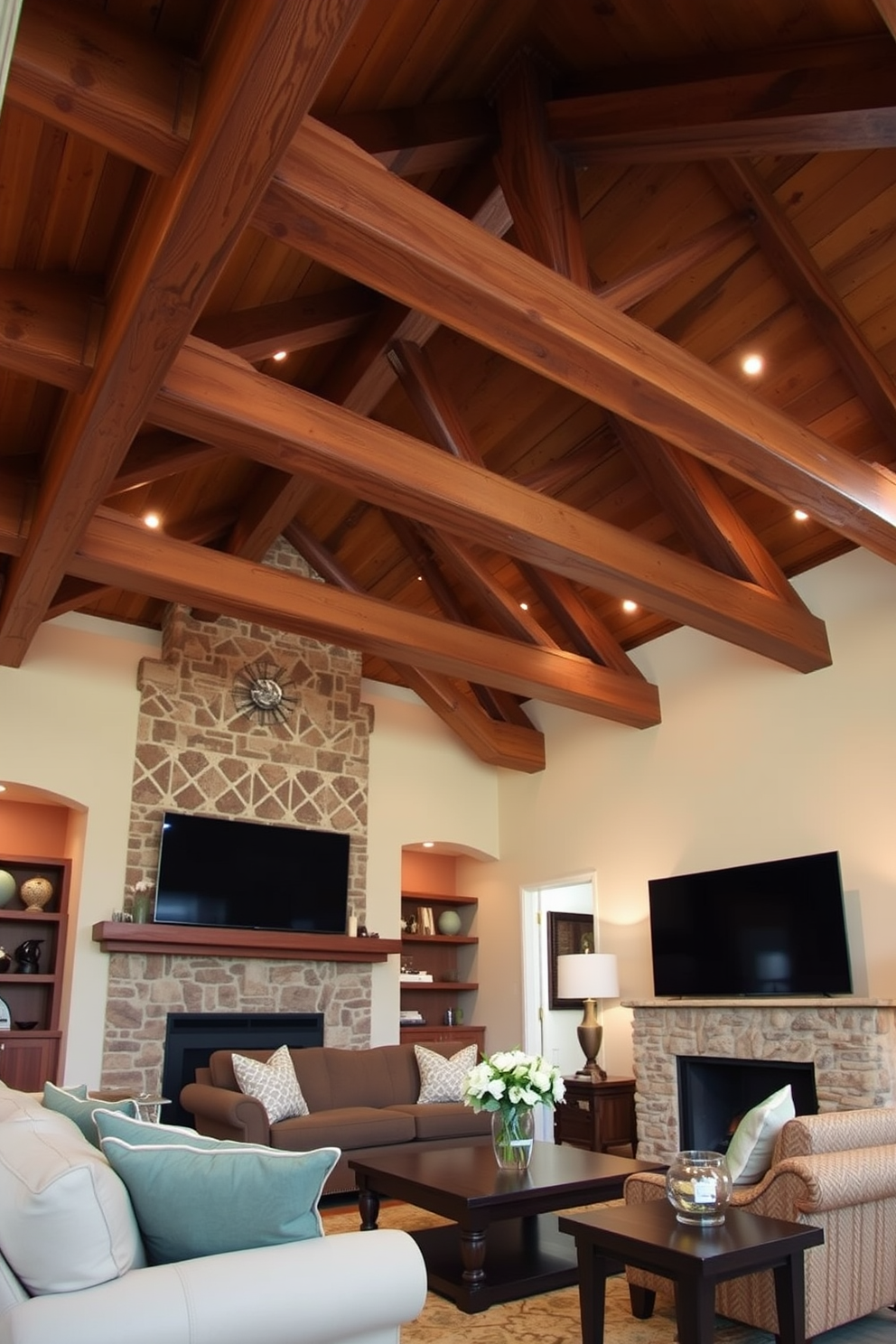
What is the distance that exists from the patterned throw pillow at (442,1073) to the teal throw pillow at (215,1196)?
435 cm

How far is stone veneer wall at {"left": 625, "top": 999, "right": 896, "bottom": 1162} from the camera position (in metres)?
5.22

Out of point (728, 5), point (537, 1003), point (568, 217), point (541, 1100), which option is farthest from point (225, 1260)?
point (537, 1003)

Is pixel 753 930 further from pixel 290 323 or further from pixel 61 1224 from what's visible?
pixel 61 1224

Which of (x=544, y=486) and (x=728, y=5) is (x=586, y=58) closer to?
(x=728, y=5)

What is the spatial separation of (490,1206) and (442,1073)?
2658 mm

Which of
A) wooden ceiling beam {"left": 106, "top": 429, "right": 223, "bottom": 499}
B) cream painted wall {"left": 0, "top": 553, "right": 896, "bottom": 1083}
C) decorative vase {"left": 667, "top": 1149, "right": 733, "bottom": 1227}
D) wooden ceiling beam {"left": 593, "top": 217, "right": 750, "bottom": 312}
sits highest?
wooden ceiling beam {"left": 593, "top": 217, "right": 750, "bottom": 312}

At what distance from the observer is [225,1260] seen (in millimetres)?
1818

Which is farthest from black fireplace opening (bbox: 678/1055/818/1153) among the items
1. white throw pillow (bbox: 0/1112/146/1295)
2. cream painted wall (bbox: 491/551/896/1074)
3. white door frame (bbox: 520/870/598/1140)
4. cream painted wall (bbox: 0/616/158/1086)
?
white throw pillow (bbox: 0/1112/146/1295)

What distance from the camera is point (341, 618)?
5.75 meters

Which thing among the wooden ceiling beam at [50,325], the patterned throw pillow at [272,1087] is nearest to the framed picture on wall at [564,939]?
the patterned throw pillow at [272,1087]

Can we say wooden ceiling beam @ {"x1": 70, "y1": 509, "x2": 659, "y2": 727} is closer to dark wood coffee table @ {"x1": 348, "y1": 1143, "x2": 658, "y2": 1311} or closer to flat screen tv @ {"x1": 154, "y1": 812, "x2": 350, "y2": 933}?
flat screen tv @ {"x1": 154, "y1": 812, "x2": 350, "y2": 933}

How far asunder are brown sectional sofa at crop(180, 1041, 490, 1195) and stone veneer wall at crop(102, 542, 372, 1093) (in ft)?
3.30

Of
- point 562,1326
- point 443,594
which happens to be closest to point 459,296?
point 562,1326

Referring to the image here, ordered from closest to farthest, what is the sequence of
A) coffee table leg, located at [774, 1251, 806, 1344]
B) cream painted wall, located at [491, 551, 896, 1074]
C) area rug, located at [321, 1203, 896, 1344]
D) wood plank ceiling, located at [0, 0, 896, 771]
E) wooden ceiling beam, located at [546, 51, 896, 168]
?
coffee table leg, located at [774, 1251, 806, 1344] < wood plank ceiling, located at [0, 0, 896, 771] < area rug, located at [321, 1203, 896, 1344] < wooden ceiling beam, located at [546, 51, 896, 168] < cream painted wall, located at [491, 551, 896, 1074]
